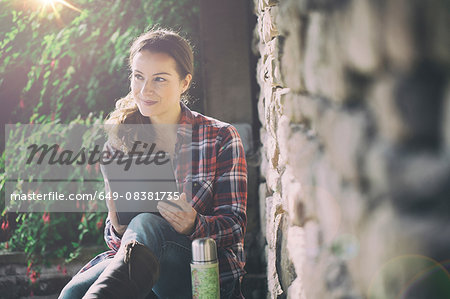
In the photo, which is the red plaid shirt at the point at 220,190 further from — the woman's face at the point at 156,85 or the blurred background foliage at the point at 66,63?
the blurred background foliage at the point at 66,63

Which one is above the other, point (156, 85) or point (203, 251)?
point (156, 85)

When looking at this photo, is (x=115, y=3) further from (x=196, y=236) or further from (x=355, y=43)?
(x=355, y=43)

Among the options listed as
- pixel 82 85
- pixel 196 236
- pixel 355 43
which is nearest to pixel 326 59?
pixel 355 43

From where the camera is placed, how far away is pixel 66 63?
3.13m

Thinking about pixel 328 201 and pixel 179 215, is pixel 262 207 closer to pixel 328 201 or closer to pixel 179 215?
pixel 179 215

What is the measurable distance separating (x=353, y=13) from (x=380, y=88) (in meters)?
0.12

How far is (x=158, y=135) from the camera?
2111 mm

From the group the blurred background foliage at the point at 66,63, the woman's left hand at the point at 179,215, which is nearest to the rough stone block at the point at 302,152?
the woman's left hand at the point at 179,215

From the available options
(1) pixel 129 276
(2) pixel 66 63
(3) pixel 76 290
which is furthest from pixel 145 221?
(2) pixel 66 63

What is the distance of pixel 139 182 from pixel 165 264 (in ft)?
1.61

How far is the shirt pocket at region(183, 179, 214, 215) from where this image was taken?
6.06ft

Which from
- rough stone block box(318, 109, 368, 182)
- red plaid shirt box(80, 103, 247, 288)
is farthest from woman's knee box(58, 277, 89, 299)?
rough stone block box(318, 109, 368, 182)

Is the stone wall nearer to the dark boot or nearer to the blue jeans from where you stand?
the dark boot

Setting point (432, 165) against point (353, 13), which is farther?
point (353, 13)
